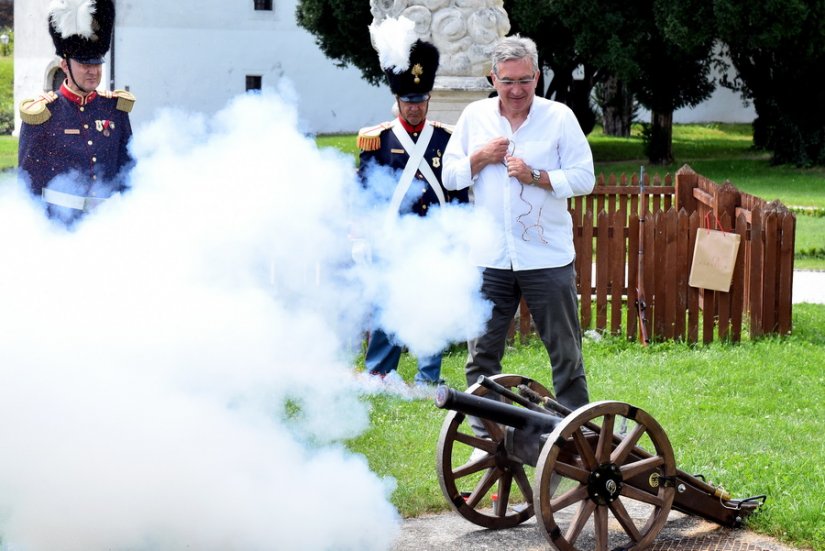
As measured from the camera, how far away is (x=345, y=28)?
89.4 ft

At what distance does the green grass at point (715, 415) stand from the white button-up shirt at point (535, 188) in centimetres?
117

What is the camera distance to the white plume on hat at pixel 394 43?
6.81 meters

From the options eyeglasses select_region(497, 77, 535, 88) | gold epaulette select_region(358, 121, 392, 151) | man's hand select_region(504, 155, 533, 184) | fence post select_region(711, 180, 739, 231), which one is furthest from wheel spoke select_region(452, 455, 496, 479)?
fence post select_region(711, 180, 739, 231)

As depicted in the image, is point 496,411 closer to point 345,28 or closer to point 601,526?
point 601,526

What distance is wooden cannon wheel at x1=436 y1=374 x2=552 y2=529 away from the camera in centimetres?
510

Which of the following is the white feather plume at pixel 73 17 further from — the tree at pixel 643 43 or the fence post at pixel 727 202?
the tree at pixel 643 43

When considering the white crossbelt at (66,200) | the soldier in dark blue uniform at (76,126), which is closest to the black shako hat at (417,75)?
the soldier in dark blue uniform at (76,126)

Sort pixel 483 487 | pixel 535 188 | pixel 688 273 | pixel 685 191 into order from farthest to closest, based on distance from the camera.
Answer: pixel 685 191 → pixel 688 273 → pixel 535 188 → pixel 483 487

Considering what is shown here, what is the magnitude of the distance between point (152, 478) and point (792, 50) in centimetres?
2376

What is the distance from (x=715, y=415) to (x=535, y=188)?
212 centimetres

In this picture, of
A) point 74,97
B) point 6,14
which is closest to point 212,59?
point 6,14

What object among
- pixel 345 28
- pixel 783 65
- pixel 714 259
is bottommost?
pixel 714 259

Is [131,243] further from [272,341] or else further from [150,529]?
[150,529]

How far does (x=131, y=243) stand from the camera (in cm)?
479
